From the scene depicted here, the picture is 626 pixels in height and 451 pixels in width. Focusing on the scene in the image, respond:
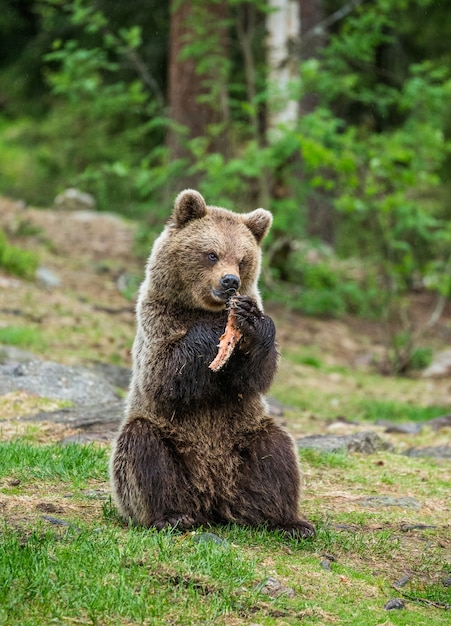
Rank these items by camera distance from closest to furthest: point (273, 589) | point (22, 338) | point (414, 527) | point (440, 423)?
point (273, 589), point (414, 527), point (440, 423), point (22, 338)

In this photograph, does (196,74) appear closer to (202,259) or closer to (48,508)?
(202,259)

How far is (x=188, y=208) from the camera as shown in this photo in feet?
21.1

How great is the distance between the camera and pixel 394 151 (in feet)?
45.5

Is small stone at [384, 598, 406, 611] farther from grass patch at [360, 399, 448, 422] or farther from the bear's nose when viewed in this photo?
grass patch at [360, 399, 448, 422]

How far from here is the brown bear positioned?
18.9ft

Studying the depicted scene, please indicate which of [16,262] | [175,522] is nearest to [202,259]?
[175,522]

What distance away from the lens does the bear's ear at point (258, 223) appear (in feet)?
21.8

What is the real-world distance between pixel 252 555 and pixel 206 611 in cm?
87

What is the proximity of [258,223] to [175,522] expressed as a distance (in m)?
2.13

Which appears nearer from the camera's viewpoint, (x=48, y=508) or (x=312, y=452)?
(x=48, y=508)

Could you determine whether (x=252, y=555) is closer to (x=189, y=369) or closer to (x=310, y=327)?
(x=189, y=369)

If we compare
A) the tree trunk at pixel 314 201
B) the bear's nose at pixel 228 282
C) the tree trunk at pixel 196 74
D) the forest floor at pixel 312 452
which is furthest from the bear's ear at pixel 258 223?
the tree trunk at pixel 314 201

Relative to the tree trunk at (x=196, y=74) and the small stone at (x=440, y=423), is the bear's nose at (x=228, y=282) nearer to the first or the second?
the small stone at (x=440, y=423)

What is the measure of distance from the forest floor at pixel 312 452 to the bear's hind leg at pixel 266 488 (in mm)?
183
